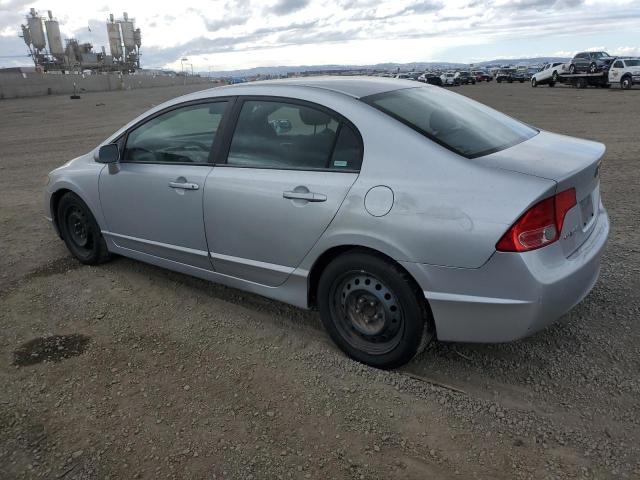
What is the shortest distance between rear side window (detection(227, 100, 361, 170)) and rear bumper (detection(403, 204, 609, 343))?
0.80 meters

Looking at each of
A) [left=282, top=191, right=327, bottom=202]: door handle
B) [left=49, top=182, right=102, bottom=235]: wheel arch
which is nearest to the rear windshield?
[left=282, top=191, right=327, bottom=202]: door handle

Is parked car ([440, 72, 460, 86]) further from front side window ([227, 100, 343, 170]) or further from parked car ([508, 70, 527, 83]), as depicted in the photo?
front side window ([227, 100, 343, 170])

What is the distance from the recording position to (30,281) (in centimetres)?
460

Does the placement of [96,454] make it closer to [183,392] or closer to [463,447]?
[183,392]

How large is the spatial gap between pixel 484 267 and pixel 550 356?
3.33 feet

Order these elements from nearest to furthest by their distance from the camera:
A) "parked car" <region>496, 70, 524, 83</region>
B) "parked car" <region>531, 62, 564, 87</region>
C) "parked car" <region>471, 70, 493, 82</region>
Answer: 1. "parked car" <region>531, 62, 564, 87</region>
2. "parked car" <region>496, 70, 524, 83</region>
3. "parked car" <region>471, 70, 493, 82</region>

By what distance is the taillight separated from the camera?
2434 mm

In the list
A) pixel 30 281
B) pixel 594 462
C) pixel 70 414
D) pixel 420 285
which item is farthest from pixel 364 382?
pixel 30 281

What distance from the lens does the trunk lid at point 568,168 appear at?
261 centimetres

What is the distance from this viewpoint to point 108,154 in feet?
13.4

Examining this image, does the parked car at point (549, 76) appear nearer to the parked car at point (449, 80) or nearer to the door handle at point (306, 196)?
the parked car at point (449, 80)

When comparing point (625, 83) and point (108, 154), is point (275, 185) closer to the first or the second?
point (108, 154)

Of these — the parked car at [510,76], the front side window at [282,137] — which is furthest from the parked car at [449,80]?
the front side window at [282,137]

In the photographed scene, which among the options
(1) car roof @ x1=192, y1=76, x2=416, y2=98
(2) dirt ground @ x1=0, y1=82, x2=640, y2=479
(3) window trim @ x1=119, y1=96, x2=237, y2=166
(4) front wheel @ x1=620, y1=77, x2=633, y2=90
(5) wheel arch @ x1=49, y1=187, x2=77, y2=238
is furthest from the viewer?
(4) front wheel @ x1=620, y1=77, x2=633, y2=90
